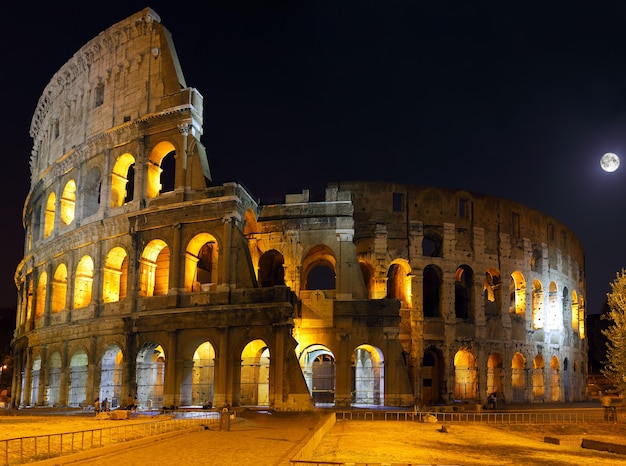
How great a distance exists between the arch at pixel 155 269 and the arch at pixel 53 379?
21.5 ft

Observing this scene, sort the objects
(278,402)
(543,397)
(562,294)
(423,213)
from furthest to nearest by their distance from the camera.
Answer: (562,294), (543,397), (423,213), (278,402)

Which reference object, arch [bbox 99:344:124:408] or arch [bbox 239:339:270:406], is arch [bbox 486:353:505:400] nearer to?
arch [bbox 239:339:270:406]

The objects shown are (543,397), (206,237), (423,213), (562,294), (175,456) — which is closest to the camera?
(175,456)

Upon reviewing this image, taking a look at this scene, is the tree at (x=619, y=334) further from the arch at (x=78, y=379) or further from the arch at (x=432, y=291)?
the arch at (x=78, y=379)

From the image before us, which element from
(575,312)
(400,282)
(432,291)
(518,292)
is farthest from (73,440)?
(575,312)

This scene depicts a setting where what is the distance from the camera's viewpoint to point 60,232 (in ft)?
116

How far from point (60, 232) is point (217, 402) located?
13.8m

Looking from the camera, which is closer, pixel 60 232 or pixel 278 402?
pixel 278 402

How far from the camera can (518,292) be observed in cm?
3862

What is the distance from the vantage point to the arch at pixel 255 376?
101 feet

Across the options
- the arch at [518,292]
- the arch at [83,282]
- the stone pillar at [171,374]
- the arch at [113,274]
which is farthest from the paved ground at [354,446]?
the arch at [518,292]

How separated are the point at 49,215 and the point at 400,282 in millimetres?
19245

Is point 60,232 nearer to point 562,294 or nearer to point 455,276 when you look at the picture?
point 455,276

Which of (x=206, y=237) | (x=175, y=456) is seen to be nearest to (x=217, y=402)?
(x=206, y=237)
